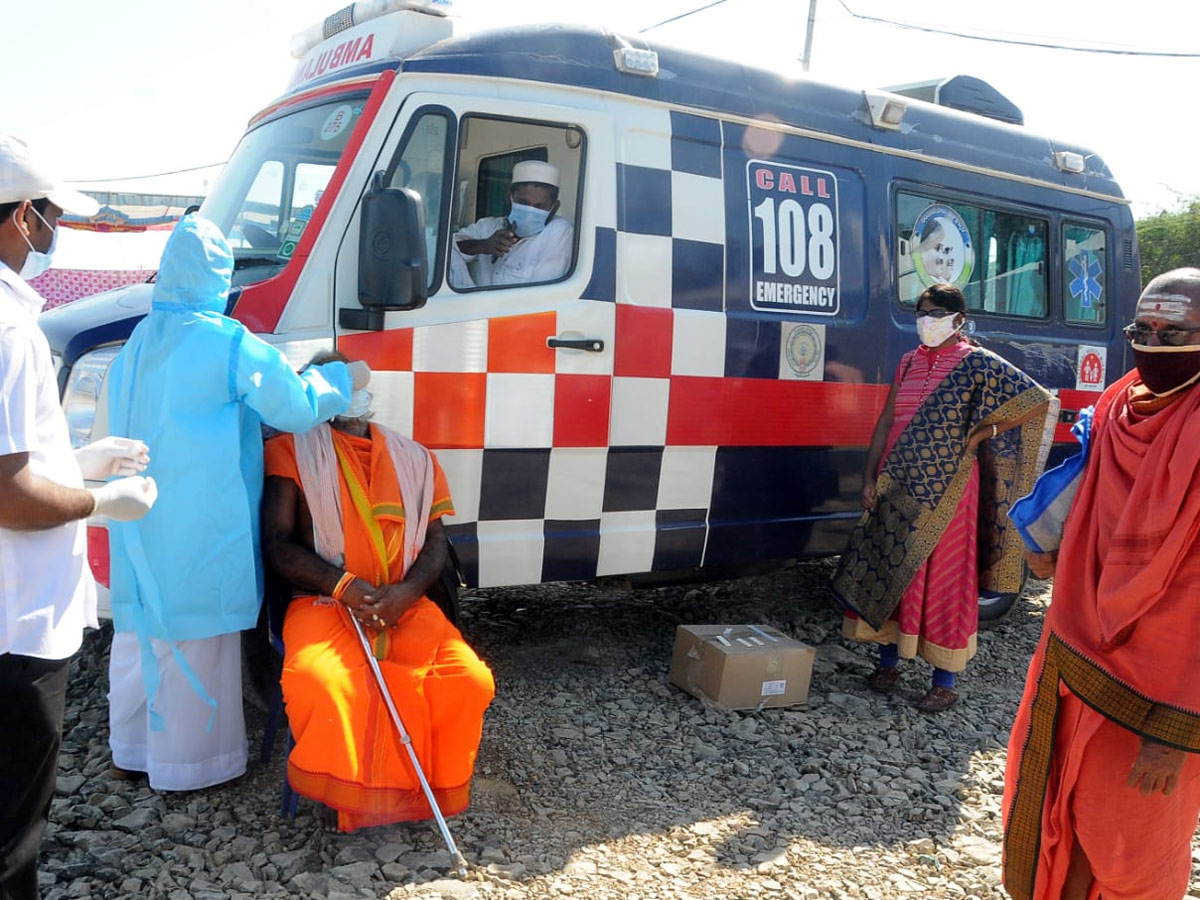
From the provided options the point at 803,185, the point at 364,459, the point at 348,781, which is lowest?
the point at 348,781

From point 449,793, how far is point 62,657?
1351mm

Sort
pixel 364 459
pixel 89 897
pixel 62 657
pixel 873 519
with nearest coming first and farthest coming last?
pixel 62 657 < pixel 89 897 < pixel 364 459 < pixel 873 519

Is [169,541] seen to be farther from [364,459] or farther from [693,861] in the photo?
→ [693,861]

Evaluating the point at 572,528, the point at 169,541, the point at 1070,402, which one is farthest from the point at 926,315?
the point at 169,541

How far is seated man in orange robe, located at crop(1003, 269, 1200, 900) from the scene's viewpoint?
7.12 ft

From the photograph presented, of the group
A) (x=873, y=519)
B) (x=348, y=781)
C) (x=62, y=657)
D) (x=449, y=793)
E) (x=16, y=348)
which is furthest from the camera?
(x=873, y=519)

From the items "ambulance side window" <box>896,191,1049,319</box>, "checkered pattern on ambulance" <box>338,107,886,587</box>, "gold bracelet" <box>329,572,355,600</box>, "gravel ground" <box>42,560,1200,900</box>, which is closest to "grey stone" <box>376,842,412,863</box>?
"gravel ground" <box>42,560,1200,900</box>

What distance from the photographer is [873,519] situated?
4.48 metres

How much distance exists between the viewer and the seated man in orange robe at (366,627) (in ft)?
9.59

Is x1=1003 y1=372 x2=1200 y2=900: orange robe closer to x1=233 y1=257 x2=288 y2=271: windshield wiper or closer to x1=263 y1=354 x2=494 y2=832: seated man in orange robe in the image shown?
x1=263 y1=354 x2=494 y2=832: seated man in orange robe

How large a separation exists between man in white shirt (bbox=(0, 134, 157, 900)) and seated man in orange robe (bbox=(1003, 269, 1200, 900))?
2017mm

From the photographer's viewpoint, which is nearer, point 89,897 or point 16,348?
point 16,348

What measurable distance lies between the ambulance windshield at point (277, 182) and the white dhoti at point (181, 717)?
4.44ft

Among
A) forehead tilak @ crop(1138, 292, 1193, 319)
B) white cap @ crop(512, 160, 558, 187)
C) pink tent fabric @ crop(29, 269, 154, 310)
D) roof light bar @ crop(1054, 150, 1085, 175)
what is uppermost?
roof light bar @ crop(1054, 150, 1085, 175)
